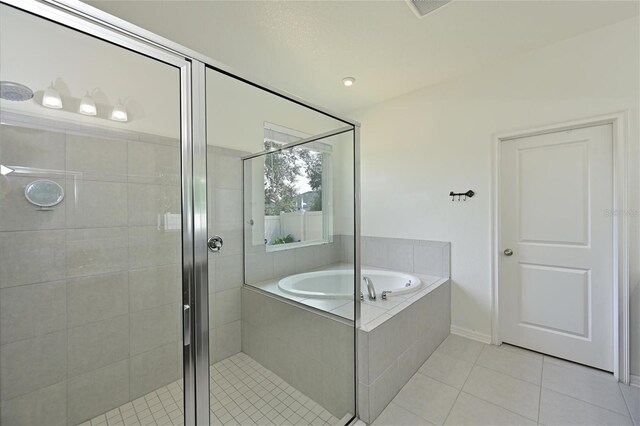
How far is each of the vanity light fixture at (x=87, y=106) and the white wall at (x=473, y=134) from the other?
8.70ft

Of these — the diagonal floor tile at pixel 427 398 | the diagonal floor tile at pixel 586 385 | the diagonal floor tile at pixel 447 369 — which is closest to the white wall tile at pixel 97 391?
the diagonal floor tile at pixel 427 398

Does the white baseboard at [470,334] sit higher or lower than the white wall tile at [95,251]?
lower

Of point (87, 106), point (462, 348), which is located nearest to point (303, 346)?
point (462, 348)

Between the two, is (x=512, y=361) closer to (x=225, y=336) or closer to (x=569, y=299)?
(x=569, y=299)

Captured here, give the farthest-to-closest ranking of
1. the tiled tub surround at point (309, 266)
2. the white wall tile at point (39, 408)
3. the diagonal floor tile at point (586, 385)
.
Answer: the tiled tub surround at point (309, 266) → the diagonal floor tile at point (586, 385) → the white wall tile at point (39, 408)

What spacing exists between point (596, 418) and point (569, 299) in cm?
87

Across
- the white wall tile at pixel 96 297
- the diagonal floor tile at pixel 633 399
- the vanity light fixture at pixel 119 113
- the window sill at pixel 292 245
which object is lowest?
the diagonal floor tile at pixel 633 399

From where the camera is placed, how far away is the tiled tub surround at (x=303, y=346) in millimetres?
1613

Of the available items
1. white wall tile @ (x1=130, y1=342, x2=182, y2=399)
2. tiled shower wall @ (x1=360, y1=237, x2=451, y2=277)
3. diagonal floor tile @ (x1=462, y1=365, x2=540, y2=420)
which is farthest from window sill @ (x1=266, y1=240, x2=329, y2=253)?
diagonal floor tile @ (x1=462, y1=365, x2=540, y2=420)

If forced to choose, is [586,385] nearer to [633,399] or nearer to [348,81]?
[633,399]

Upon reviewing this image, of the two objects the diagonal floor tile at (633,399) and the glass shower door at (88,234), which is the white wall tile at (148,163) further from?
the diagonal floor tile at (633,399)

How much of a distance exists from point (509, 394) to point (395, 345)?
2.68 ft

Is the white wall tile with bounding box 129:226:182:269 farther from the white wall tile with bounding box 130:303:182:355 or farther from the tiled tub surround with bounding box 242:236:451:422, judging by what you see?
the tiled tub surround with bounding box 242:236:451:422

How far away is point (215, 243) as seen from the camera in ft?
4.73
